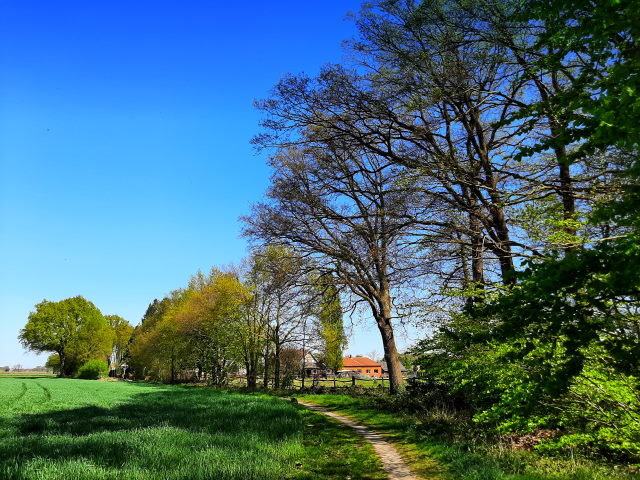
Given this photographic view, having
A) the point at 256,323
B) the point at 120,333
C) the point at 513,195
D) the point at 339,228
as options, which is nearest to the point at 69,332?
the point at 120,333

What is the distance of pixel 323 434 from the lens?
10.8 meters

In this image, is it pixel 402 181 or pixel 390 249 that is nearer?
pixel 402 181

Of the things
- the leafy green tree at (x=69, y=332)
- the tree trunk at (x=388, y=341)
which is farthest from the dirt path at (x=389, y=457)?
the leafy green tree at (x=69, y=332)

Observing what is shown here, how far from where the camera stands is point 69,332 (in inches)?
2499

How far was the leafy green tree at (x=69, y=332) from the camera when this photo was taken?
61.3 meters

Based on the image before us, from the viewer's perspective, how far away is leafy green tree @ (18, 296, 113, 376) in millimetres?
61281

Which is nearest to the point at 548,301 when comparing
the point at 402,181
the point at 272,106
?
the point at 402,181

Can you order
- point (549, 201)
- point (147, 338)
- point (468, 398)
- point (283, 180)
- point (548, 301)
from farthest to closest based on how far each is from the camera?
1. point (147, 338)
2. point (283, 180)
3. point (468, 398)
4. point (549, 201)
5. point (548, 301)

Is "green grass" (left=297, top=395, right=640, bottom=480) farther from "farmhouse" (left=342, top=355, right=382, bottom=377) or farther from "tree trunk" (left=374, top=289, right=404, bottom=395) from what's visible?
"farmhouse" (left=342, top=355, right=382, bottom=377)

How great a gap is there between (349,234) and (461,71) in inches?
350

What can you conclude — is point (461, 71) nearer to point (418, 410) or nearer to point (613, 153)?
point (613, 153)

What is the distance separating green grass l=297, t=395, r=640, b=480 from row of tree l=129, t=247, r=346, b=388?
8646 millimetres

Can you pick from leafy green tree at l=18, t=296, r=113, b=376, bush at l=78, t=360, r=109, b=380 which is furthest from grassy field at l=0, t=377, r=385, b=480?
leafy green tree at l=18, t=296, r=113, b=376

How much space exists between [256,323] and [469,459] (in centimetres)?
3104
